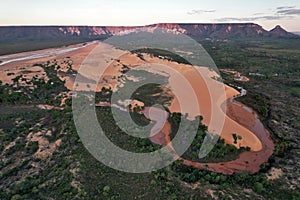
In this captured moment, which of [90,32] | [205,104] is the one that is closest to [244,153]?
[205,104]

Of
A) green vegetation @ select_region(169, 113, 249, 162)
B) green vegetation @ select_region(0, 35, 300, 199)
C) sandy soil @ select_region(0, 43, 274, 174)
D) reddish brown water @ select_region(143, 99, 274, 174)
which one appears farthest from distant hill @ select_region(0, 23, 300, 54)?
green vegetation @ select_region(169, 113, 249, 162)

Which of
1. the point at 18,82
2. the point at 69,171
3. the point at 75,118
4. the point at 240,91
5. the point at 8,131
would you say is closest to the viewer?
the point at 69,171

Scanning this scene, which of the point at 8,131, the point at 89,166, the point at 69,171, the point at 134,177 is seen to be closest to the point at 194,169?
the point at 134,177

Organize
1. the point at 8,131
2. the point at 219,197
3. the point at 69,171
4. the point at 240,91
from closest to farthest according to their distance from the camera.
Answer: the point at 219,197, the point at 69,171, the point at 8,131, the point at 240,91

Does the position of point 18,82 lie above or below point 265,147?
above

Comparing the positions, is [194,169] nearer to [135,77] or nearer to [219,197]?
[219,197]

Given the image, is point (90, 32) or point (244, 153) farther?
point (90, 32)

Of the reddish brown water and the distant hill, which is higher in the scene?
the distant hill

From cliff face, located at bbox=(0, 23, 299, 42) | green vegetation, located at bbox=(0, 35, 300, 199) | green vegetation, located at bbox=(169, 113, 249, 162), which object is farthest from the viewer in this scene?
cliff face, located at bbox=(0, 23, 299, 42)

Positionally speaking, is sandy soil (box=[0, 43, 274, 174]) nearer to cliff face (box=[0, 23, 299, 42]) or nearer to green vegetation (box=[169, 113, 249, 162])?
green vegetation (box=[169, 113, 249, 162])

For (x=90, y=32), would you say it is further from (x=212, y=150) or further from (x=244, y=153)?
(x=244, y=153)

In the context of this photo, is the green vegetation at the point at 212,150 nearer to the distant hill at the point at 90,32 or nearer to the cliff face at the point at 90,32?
the distant hill at the point at 90,32
